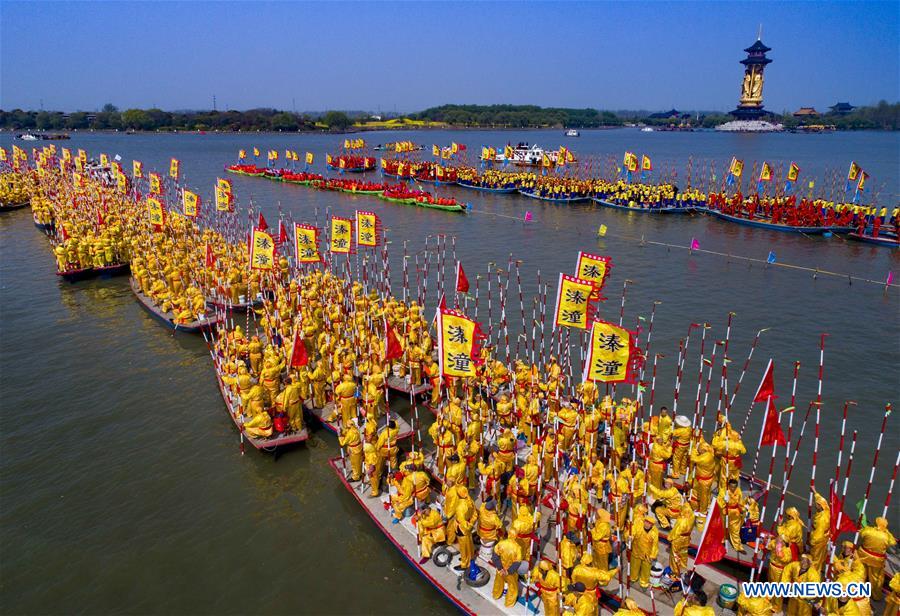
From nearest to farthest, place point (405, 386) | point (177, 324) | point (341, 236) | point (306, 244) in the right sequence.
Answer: point (405, 386)
point (306, 244)
point (341, 236)
point (177, 324)

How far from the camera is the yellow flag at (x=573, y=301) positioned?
1526 centimetres

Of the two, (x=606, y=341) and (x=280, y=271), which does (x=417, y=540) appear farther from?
(x=280, y=271)

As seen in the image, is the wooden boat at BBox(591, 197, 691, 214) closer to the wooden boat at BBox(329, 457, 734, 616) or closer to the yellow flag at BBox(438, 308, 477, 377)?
the yellow flag at BBox(438, 308, 477, 377)

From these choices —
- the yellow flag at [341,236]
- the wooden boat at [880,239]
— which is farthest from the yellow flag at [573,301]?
the wooden boat at [880,239]

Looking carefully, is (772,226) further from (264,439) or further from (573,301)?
(264,439)

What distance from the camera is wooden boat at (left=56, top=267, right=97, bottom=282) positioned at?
30.9 m

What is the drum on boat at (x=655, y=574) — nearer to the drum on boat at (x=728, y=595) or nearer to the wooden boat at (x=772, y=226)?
the drum on boat at (x=728, y=595)

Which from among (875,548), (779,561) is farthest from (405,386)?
Result: (875,548)

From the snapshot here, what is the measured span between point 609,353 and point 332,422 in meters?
8.36

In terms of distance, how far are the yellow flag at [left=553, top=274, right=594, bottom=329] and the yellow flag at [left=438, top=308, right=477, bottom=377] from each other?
10.4 feet

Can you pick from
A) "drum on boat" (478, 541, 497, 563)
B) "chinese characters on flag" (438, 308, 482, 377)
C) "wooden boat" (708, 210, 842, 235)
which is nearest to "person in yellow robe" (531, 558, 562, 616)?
"drum on boat" (478, 541, 497, 563)

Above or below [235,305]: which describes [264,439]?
below

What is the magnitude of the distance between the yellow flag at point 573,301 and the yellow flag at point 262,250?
12379 millimetres

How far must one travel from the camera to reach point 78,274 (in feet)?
103
